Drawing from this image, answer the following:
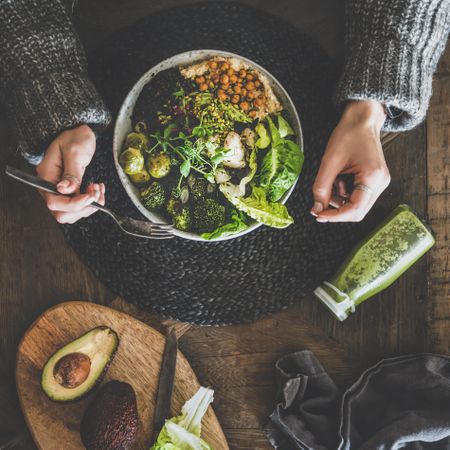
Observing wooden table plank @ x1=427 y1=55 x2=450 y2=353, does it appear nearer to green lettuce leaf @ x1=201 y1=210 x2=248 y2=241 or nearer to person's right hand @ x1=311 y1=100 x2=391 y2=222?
person's right hand @ x1=311 y1=100 x2=391 y2=222

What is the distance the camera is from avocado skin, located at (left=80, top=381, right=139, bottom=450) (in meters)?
1.28

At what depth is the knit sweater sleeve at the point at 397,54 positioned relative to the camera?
3.91 ft

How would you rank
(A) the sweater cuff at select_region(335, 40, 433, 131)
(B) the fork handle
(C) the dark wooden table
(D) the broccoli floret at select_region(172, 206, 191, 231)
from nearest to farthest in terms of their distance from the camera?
1. (B) the fork handle
2. (A) the sweater cuff at select_region(335, 40, 433, 131)
3. (D) the broccoli floret at select_region(172, 206, 191, 231)
4. (C) the dark wooden table

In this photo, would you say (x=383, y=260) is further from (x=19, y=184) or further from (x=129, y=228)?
(x=19, y=184)

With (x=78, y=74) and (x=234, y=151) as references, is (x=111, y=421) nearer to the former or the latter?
(x=234, y=151)

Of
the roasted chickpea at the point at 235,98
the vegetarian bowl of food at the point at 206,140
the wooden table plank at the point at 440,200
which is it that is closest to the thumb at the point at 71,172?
the vegetarian bowl of food at the point at 206,140

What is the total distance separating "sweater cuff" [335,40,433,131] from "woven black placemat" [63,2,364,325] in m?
0.15

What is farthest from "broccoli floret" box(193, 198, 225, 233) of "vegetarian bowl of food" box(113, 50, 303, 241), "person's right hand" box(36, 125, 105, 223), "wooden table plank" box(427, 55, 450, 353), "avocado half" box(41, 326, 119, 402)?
"wooden table plank" box(427, 55, 450, 353)

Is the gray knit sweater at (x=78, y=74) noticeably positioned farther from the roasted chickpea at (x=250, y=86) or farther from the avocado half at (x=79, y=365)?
the avocado half at (x=79, y=365)

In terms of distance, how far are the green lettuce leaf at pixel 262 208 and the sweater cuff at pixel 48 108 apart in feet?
1.18

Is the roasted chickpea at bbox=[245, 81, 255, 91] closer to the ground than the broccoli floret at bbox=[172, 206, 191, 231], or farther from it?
farther from it

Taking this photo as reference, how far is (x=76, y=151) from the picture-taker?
1.16 meters

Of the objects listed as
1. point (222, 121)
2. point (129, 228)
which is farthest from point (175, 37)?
point (129, 228)

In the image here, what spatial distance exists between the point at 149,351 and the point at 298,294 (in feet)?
1.32
